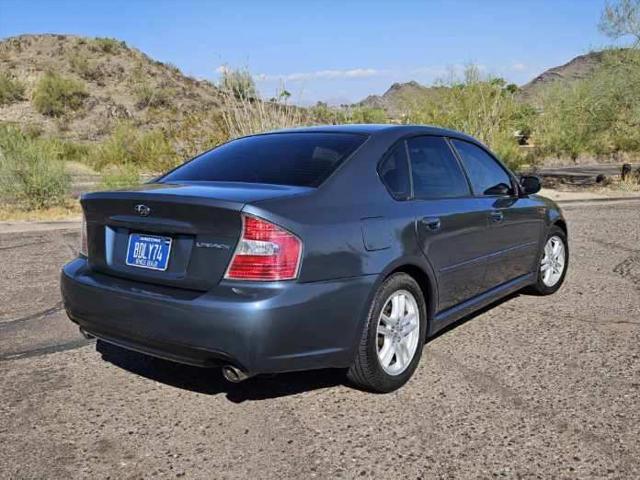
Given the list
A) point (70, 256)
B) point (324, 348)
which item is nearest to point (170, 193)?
point (324, 348)

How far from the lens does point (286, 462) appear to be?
123 inches

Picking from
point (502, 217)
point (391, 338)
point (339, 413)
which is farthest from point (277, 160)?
point (502, 217)

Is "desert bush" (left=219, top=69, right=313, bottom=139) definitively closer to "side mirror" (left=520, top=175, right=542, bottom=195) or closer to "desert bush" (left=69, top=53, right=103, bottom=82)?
"side mirror" (left=520, top=175, right=542, bottom=195)

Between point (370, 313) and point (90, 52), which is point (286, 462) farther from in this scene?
point (90, 52)

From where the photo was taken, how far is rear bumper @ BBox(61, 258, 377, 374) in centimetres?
320

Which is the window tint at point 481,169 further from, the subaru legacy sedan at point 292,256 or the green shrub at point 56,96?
the green shrub at point 56,96

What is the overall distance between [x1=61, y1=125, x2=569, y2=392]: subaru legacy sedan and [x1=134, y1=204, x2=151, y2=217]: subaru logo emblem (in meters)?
0.01

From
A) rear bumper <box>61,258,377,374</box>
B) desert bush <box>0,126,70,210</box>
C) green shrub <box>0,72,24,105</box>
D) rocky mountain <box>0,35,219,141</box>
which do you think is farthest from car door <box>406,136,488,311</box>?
green shrub <box>0,72,24,105</box>

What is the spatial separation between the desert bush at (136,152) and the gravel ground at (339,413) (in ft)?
38.4

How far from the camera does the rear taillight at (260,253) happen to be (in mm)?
3230

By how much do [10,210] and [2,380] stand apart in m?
10.8

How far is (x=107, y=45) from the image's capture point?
2250 inches

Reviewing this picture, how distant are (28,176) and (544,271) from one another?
1159 cm

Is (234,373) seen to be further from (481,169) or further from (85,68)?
(85,68)
